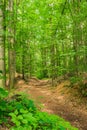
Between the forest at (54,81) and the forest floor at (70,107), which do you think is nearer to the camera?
the forest at (54,81)

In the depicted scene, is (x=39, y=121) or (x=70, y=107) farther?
(x=70, y=107)

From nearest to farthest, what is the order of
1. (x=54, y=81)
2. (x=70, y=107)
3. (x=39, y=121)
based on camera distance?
(x=39, y=121) → (x=70, y=107) → (x=54, y=81)

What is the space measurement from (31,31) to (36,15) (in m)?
1.82

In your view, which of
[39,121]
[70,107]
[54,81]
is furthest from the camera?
[54,81]

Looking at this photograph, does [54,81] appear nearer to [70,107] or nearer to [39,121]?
[70,107]

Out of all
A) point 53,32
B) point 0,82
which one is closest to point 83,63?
point 53,32

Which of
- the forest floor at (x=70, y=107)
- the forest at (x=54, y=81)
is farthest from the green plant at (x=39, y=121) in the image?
the forest floor at (x=70, y=107)

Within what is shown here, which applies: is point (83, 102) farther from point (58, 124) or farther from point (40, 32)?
point (40, 32)

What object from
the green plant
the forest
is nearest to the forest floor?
the forest

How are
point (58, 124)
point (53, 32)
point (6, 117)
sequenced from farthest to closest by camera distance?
point (53, 32) < point (6, 117) < point (58, 124)

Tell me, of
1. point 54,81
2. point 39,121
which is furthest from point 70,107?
point 54,81

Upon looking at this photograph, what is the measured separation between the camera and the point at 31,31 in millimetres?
21219

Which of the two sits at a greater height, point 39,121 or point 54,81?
point 39,121

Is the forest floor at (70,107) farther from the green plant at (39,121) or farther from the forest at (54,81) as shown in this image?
the green plant at (39,121)
